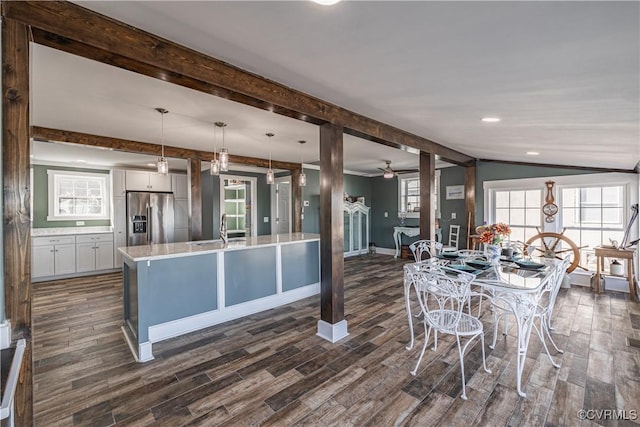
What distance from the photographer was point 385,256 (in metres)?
7.62

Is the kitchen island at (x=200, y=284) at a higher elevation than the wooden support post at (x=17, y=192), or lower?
lower

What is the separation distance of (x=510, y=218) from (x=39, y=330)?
24.1 ft

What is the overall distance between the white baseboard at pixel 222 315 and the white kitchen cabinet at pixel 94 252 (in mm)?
4036

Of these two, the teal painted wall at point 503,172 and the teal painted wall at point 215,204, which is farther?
the teal painted wall at point 215,204

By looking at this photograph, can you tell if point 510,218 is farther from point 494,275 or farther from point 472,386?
point 472,386

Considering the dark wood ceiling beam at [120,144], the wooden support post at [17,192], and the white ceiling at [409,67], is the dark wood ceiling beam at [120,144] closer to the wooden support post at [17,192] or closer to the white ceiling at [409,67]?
the white ceiling at [409,67]

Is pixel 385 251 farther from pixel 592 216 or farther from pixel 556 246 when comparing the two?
pixel 592 216

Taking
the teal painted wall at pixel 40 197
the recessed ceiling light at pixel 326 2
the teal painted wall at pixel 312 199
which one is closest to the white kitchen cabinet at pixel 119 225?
the teal painted wall at pixel 40 197

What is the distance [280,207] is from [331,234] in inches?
183

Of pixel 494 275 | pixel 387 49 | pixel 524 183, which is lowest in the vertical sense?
pixel 494 275

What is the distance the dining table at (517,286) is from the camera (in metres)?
2.17

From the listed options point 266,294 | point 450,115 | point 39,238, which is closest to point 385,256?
point 266,294

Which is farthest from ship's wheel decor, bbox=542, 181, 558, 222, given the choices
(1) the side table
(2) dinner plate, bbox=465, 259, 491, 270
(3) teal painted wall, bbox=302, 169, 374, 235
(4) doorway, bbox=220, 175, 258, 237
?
(4) doorway, bbox=220, 175, 258, 237

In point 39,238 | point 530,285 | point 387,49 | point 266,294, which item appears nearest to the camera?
point 387,49
